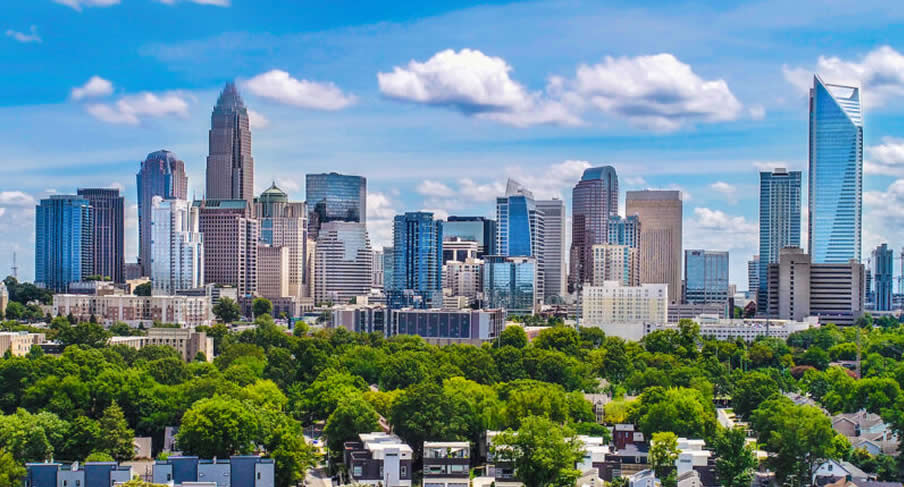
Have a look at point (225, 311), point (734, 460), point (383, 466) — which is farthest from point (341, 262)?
point (734, 460)

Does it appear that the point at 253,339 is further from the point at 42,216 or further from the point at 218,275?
the point at 42,216

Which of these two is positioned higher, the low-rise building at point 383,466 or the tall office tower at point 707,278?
the tall office tower at point 707,278

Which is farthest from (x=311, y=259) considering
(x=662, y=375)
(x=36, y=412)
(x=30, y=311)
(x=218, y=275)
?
(x=36, y=412)

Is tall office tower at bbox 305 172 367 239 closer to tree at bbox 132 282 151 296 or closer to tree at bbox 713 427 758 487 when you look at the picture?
tree at bbox 132 282 151 296

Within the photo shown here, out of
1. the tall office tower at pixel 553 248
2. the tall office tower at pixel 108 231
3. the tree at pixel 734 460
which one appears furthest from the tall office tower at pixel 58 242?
the tree at pixel 734 460

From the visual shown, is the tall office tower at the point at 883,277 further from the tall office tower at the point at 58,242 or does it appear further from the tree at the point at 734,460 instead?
the tree at the point at 734,460
